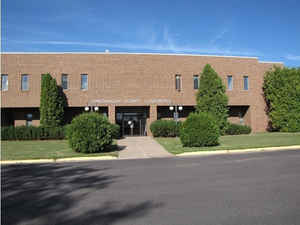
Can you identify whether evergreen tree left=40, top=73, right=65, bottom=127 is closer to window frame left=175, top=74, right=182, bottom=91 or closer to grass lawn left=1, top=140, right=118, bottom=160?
grass lawn left=1, top=140, right=118, bottom=160

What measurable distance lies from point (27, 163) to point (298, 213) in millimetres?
11100

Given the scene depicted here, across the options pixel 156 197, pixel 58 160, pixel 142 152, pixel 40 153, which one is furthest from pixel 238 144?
pixel 156 197

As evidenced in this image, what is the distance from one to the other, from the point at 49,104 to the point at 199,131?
14.5 meters

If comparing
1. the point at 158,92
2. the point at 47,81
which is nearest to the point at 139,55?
the point at 158,92

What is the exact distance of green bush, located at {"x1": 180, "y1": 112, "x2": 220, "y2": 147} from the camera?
15898 millimetres

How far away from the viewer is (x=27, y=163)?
12.0m

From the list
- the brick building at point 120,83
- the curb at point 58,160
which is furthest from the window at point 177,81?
the curb at point 58,160

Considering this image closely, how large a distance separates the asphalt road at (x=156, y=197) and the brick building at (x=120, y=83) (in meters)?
17.4

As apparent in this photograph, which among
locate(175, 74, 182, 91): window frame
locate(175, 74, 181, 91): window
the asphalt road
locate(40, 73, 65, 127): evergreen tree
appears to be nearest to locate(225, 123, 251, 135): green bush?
locate(175, 74, 182, 91): window frame

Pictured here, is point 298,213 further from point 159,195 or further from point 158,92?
point 158,92

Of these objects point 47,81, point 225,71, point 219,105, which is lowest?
point 219,105

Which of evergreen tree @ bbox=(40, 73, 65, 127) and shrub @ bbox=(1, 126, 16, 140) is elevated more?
evergreen tree @ bbox=(40, 73, 65, 127)

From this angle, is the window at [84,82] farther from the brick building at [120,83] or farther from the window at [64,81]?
the window at [64,81]

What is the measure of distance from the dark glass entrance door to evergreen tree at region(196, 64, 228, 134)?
609 cm
